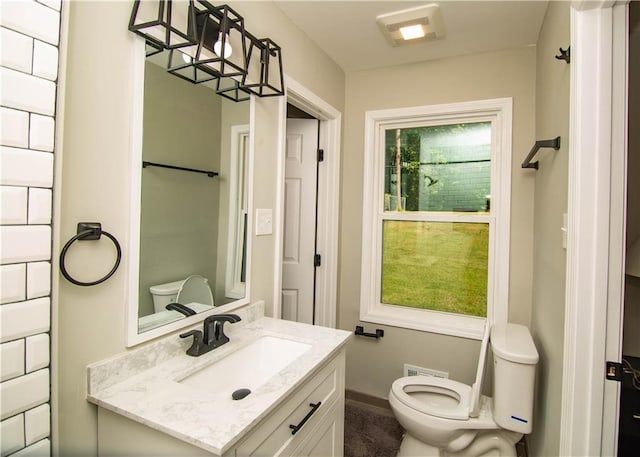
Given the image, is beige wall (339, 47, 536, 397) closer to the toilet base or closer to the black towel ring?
the toilet base

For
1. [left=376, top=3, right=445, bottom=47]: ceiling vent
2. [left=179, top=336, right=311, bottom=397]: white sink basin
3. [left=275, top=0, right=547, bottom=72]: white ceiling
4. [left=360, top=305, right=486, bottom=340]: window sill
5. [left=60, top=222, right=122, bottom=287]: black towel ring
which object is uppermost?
[left=275, top=0, right=547, bottom=72]: white ceiling

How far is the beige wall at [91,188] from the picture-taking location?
91 cm

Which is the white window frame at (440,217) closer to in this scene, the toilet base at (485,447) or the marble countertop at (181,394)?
the toilet base at (485,447)

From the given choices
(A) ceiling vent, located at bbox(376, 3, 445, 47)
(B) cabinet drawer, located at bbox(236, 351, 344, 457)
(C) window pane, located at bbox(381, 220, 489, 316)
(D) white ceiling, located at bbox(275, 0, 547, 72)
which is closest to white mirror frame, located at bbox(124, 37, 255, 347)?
(B) cabinet drawer, located at bbox(236, 351, 344, 457)

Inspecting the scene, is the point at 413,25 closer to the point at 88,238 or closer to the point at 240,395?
the point at 88,238

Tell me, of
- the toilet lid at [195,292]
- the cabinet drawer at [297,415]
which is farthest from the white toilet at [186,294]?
the cabinet drawer at [297,415]

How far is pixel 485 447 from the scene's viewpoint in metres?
1.71

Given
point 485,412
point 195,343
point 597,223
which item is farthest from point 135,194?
point 485,412

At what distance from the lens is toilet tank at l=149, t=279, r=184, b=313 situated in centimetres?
118

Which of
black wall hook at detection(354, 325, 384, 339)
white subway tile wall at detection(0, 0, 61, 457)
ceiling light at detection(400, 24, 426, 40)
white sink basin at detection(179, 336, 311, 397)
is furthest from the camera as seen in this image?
black wall hook at detection(354, 325, 384, 339)

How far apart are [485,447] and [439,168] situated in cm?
168

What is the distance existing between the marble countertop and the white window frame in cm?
131

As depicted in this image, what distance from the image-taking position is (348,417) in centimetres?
235

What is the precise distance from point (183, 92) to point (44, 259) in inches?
29.6
